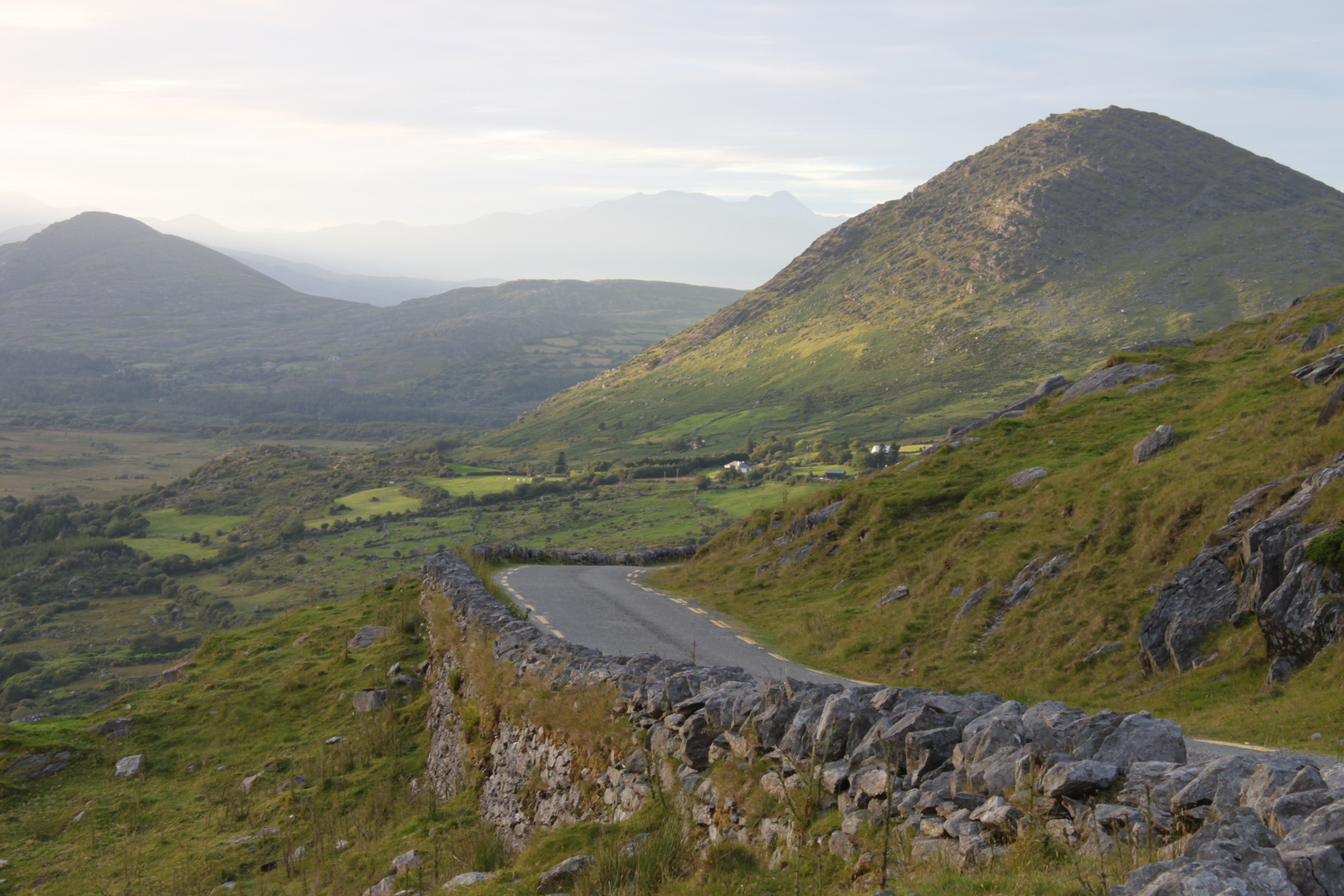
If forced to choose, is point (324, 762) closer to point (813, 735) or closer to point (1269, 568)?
point (813, 735)

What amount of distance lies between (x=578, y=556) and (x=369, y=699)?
2246 cm

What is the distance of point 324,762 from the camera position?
1950cm

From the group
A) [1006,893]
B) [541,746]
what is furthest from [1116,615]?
[1006,893]

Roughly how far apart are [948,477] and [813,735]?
22.9 metres

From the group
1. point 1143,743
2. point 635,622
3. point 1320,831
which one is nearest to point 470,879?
point 1143,743

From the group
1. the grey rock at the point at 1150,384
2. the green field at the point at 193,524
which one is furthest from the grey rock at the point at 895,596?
the green field at the point at 193,524

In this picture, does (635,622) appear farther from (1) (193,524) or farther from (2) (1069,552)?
(1) (193,524)

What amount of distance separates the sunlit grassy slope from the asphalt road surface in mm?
1322

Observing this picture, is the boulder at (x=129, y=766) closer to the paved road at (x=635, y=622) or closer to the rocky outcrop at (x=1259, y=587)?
the paved road at (x=635, y=622)

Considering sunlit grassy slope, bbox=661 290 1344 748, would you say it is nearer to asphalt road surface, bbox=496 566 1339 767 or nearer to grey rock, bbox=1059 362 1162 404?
asphalt road surface, bbox=496 566 1339 767

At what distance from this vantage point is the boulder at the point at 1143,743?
7898 mm

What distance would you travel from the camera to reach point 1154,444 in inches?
958

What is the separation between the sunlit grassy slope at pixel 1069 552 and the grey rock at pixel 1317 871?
22.1 feet

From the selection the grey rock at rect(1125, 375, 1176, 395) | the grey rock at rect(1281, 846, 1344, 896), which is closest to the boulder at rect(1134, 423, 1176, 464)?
the grey rock at rect(1125, 375, 1176, 395)
